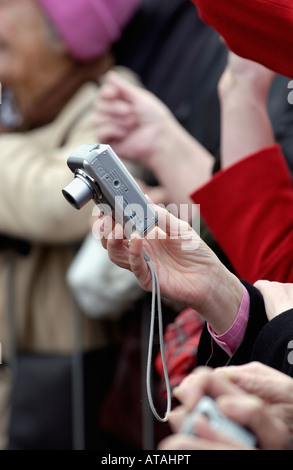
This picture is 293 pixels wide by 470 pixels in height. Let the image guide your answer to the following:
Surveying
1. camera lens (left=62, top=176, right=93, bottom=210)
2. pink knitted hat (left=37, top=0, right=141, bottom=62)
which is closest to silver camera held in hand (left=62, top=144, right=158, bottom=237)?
camera lens (left=62, top=176, right=93, bottom=210)

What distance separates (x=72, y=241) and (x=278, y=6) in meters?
1.14

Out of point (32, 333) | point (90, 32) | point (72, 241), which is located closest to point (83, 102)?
point (90, 32)

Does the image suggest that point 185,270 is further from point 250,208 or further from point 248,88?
point 248,88

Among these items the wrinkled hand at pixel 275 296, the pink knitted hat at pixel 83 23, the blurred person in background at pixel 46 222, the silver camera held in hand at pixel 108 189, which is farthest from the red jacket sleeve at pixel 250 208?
the pink knitted hat at pixel 83 23

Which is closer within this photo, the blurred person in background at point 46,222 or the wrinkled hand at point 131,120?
the wrinkled hand at point 131,120

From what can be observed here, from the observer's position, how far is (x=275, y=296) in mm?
1154

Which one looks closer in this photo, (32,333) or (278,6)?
(278,6)

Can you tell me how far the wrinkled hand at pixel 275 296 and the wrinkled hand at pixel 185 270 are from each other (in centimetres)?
4

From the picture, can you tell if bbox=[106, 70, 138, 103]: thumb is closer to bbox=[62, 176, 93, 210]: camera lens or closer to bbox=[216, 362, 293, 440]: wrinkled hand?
bbox=[62, 176, 93, 210]: camera lens

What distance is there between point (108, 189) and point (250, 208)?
43 cm

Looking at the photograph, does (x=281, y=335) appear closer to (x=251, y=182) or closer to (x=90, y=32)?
(x=251, y=182)

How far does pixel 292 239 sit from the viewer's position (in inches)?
52.6

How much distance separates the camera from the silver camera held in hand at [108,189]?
105cm

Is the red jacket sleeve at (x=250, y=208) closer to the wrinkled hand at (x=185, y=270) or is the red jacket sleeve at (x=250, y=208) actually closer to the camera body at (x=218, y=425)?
the wrinkled hand at (x=185, y=270)
